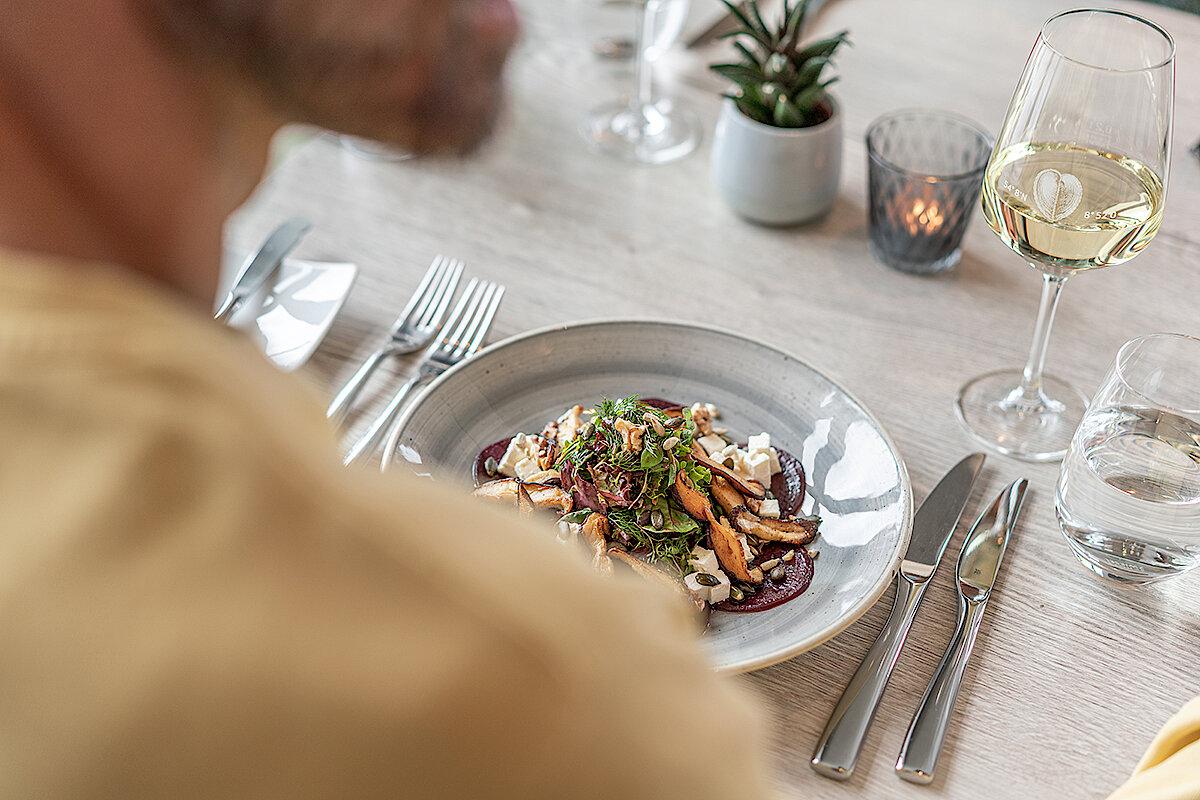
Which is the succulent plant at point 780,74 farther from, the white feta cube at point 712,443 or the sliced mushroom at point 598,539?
the sliced mushroom at point 598,539

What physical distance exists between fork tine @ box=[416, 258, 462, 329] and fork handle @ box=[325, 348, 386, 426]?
6 cm

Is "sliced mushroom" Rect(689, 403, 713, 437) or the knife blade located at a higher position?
the knife blade

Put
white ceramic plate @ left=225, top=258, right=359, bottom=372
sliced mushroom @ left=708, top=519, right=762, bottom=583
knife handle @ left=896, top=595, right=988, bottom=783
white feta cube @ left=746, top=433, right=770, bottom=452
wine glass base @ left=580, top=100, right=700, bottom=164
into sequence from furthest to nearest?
1. wine glass base @ left=580, top=100, right=700, bottom=164
2. white ceramic plate @ left=225, top=258, right=359, bottom=372
3. white feta cube @ left=746, top=433, right=770, bottom=452
4. sliced mushroom @ left=708, top=519, right=762, bottom=583
5. knife handle @ left=896, top=595, right=988, bottom=783

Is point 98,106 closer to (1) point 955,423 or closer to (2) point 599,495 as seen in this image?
(2) point 599,495

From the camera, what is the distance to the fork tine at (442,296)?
3.43 ft

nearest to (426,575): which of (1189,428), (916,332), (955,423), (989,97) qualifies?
(1189,428)

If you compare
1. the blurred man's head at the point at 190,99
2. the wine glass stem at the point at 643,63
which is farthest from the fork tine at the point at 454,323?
the blurred man's head at the point at 190,99

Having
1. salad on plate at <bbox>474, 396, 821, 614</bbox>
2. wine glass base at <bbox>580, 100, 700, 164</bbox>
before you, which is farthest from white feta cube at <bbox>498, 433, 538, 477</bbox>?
wine glass base at <bbox>580, 100, 700, 164</bbox>

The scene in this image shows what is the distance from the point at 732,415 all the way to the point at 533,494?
0.69ft

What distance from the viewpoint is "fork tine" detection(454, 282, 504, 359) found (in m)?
1.01

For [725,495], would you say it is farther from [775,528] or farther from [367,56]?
[367,56]

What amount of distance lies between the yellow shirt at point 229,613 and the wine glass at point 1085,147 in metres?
0.66

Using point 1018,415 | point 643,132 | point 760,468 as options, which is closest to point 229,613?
point 760,468

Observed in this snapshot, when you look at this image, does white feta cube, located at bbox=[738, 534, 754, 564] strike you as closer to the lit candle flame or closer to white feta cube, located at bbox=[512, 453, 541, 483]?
white feta cube, located at bbox=[512, 453, 541, 483]
